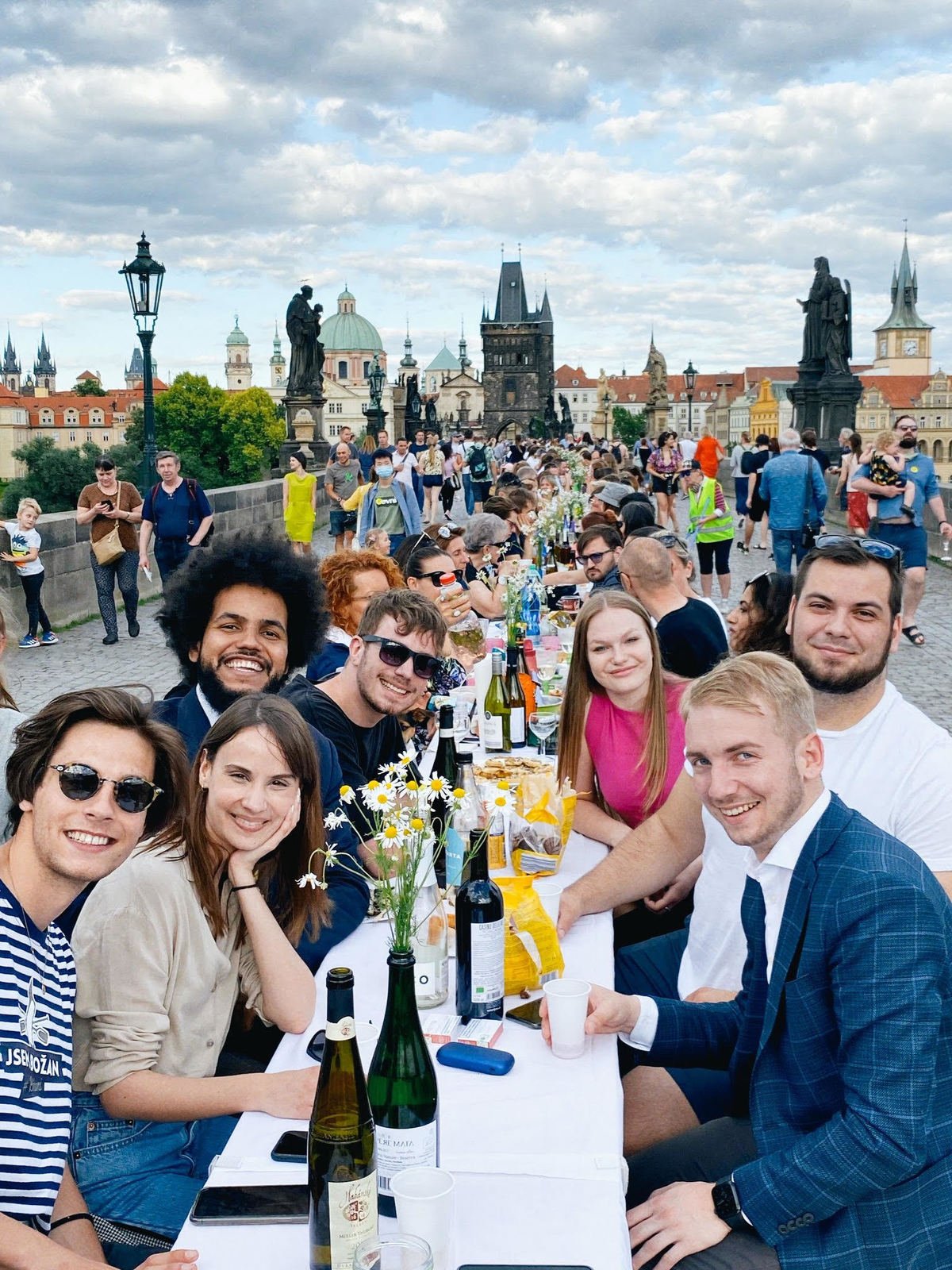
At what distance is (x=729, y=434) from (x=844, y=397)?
392 ft

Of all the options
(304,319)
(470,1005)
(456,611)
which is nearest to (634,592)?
(456,611)

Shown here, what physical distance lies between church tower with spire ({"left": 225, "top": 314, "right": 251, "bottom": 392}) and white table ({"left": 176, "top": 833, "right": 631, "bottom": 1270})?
558 ft

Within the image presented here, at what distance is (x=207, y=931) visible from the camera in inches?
96.7

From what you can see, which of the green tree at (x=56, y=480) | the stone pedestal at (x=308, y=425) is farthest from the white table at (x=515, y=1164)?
the green tree at (x=56, y=480)

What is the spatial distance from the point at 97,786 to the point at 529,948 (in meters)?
0.93

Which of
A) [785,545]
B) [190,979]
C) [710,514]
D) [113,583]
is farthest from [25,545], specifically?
[190,979]

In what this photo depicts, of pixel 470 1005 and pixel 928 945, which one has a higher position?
pixel 928 945

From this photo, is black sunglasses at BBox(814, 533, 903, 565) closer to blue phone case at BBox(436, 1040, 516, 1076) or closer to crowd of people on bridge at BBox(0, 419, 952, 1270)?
crowd of people on bridge at BBox(0, 419, 952, 1270)

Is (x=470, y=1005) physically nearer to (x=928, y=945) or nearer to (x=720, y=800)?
(x=720, y=800)

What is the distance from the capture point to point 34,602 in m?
10.7

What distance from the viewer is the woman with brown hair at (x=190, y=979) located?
229 centimetres

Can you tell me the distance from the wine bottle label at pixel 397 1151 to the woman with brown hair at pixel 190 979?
0.35m

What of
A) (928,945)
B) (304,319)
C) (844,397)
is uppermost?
(304,319)

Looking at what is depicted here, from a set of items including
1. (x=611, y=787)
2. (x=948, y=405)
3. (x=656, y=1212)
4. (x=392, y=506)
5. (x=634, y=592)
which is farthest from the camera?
(x=948, y=405)
